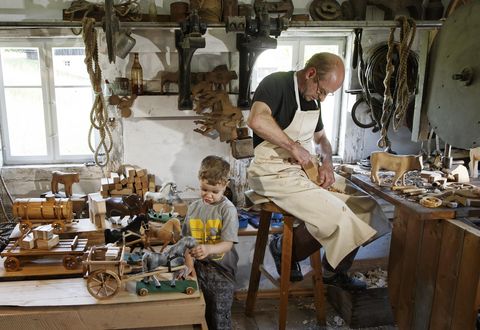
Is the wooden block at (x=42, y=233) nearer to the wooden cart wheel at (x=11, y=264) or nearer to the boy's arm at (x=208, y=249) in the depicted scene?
the wooden cart wheel at (x=11, y=264)

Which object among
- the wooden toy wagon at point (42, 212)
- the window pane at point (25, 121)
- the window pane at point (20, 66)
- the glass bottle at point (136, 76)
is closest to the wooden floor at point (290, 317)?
the wooden toy wagon at point (42, 212)

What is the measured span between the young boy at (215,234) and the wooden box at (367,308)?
3.55ft

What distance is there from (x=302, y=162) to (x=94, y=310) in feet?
4.23

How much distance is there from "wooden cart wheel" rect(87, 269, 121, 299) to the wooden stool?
38.4 inches

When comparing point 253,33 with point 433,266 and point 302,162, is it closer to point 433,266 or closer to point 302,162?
point 302,162

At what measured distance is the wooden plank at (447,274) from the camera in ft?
6.78

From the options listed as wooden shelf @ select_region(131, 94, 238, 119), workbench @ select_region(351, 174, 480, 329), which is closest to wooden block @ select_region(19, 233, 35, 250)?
wooden shelf @ select_region(131, 94, 238, 119)

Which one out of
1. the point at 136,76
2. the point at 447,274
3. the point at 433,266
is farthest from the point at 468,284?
the point at 136,76

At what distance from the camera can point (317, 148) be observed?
9.34ft

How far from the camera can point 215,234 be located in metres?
2.14

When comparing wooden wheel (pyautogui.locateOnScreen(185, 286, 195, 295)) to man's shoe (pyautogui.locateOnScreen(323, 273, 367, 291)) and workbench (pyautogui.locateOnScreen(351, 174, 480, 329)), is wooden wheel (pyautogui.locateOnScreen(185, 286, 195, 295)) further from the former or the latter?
man's shoe (pyautogui.locateOnScreen(323, 273, 367, 291))

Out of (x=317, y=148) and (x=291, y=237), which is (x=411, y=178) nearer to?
(x=317, y=148)

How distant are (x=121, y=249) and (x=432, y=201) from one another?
5.35 ft

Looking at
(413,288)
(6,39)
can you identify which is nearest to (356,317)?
(413,288)
